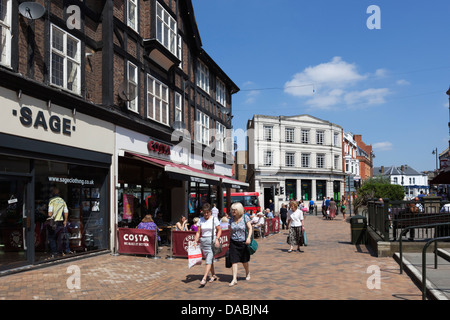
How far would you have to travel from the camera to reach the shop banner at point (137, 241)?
474 inches

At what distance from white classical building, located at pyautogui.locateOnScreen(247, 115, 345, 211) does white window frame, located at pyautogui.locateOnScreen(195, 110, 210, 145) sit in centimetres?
2392

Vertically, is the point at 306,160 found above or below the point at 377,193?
above

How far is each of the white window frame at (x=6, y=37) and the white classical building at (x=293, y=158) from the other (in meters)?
40.9

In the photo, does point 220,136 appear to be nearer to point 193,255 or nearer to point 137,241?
point 137,241

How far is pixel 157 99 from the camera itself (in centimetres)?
1795

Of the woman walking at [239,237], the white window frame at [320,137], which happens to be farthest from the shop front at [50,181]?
the white window frame at [320,137]

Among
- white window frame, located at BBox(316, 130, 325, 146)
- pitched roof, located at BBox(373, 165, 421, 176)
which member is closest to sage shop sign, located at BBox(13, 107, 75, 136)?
white window frame, located at BBox(316, 130, 325, 146)

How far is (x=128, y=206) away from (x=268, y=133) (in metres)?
38.0

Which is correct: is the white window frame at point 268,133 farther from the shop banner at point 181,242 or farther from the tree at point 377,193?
the shop banner at point 181,242

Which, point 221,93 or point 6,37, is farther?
point 221,93

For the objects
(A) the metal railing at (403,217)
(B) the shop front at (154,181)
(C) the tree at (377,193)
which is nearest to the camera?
(A) the metal railing at (403,217)

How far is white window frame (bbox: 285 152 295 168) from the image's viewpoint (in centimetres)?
5241

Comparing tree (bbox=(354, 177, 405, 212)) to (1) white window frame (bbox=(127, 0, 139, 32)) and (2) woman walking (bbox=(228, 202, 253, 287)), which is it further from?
(2) woman walking (bbox=(228, 202, 253, 287))

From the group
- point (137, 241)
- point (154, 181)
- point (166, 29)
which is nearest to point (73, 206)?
point (137, 241)
